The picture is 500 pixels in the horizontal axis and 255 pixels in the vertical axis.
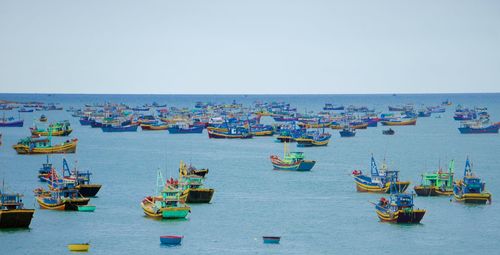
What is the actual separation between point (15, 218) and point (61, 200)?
27.4 feet

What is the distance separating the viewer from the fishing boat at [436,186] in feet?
287

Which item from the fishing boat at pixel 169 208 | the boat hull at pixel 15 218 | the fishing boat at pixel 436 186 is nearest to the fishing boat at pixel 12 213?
the boat hull at pixel 15 218

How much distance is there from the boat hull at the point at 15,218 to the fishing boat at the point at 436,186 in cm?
3548

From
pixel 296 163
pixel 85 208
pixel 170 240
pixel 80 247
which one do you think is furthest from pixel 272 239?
pixel 296 163

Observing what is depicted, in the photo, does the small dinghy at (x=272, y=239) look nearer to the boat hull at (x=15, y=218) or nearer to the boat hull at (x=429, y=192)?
the boat hull at (x=15, y=218)

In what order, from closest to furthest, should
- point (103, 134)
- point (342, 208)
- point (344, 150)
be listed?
point (342, 208)
point (344, 150)
point (103, 134)

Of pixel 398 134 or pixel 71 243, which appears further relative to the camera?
pixel 398 134

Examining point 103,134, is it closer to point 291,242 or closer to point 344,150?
point 344,150

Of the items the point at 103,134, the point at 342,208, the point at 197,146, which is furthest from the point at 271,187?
the point at 103,134

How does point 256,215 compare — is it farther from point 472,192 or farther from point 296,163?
point 296,163

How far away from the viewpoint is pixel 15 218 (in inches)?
2768

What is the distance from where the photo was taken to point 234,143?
549 feet

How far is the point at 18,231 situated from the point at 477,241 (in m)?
33.0

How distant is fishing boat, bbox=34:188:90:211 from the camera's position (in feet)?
257
